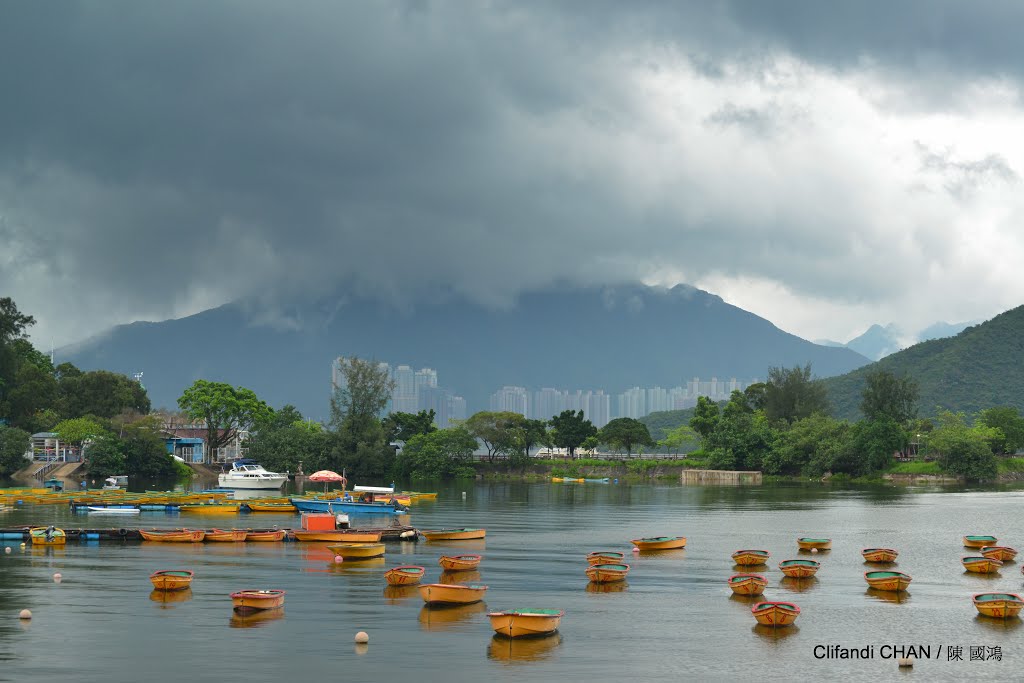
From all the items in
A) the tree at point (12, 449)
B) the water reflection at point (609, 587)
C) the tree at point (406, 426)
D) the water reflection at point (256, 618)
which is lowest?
the water reflection at point (609, 587)

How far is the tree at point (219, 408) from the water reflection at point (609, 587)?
360 feet

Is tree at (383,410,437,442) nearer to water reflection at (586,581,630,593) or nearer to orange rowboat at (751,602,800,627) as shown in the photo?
Result: water reflection at (586,581,630,593)

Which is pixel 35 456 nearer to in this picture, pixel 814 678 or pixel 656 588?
pixel 656 588

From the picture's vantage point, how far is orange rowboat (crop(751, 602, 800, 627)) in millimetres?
33188

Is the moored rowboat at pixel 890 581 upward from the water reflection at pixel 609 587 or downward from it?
upward

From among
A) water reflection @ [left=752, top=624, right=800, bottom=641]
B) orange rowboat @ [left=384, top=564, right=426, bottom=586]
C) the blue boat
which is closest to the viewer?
water reflection @ [left=752, top=624, right=800, bottom=641]

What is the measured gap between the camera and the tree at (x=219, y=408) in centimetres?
14562

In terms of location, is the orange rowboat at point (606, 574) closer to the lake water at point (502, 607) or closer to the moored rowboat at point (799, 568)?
the lake water at point (502, 607)

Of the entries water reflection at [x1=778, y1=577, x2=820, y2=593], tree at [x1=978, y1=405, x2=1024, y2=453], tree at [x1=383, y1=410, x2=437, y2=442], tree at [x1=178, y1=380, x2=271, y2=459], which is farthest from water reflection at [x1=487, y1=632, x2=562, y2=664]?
tree at [x1=383, y1=410, x2=437, y2=442]

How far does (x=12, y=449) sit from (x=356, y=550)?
90.6 metres

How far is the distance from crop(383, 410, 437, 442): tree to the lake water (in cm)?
9156

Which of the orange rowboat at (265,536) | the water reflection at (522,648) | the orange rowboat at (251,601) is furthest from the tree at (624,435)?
the water reflection at (522,648)

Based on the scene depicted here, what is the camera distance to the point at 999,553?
48.2m

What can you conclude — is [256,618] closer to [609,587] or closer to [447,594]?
[447,594]
